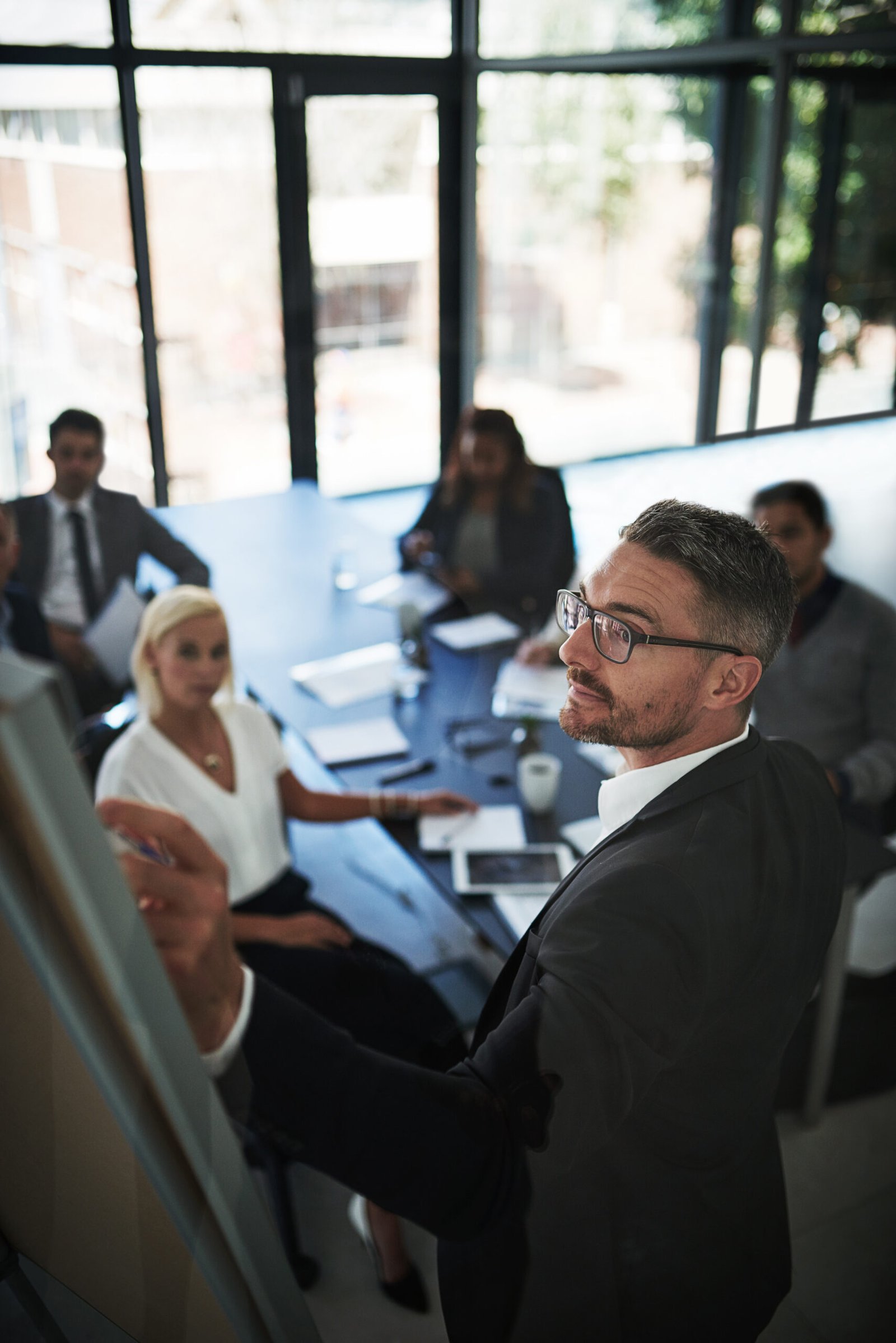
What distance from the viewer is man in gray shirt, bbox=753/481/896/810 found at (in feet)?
6.82

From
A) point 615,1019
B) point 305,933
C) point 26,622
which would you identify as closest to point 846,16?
point 26,622

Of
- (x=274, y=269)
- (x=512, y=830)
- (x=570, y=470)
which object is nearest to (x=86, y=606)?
(x=512, y=830)

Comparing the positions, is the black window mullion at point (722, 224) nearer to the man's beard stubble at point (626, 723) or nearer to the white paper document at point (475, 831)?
the white paper document at point (475, 831)

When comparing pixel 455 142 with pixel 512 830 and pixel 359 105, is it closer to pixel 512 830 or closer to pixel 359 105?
pixel 359 105

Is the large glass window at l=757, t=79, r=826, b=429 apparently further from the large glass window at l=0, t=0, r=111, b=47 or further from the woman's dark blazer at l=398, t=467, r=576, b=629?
the large glass window at l=0, t=0, r=111, b=47

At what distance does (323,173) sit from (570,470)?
254 cm

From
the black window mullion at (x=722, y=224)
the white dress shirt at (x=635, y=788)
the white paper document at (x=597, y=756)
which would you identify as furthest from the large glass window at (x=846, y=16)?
the white dress shirt at (x=635, y=788)

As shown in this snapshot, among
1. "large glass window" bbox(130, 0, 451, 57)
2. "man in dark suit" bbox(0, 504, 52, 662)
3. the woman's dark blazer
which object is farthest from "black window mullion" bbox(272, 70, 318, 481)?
"man in dark suit" bbox(0, 504, 52, 662)

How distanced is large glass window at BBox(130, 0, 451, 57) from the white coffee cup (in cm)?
343

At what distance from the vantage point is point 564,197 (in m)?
5.42

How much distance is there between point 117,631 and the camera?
6.06 feet

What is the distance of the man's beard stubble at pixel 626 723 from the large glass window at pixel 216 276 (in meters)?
2.24

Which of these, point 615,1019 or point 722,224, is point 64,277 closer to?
point 722,224

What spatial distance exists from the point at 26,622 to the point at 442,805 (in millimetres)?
884
